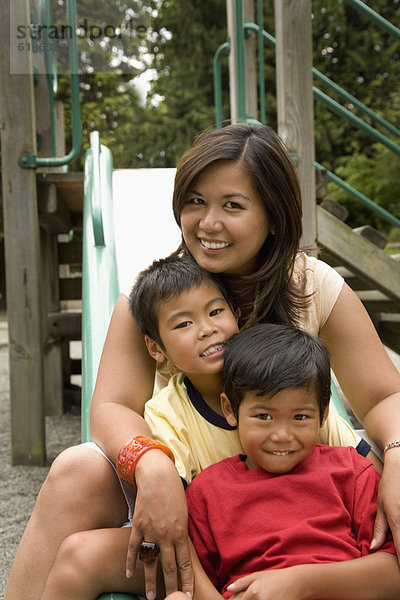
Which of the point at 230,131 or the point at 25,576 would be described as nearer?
the point at 25,576

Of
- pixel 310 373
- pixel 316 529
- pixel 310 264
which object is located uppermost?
pixel 310 264

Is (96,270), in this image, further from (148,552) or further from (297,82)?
(148,552)

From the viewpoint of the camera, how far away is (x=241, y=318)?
177 cm

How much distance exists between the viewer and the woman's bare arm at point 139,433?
137 cm

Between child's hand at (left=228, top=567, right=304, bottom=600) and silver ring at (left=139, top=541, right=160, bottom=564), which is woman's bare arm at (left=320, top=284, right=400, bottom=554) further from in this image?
silver ring at (left=139, top=541, right=160, bottom=564)

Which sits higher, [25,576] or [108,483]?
[108,483]

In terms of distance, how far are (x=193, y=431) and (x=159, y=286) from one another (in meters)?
0.34

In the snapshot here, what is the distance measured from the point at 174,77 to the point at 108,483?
60.8ft

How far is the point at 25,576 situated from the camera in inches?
57.6

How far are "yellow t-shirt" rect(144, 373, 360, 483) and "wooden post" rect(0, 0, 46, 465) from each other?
83.0 inches

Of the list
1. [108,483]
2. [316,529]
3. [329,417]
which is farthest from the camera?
[329,417]

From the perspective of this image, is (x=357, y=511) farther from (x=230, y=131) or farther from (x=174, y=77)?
(x=174, y=77)

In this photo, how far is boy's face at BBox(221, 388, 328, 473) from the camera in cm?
144

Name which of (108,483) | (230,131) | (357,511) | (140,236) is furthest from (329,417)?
→ (140,236)
